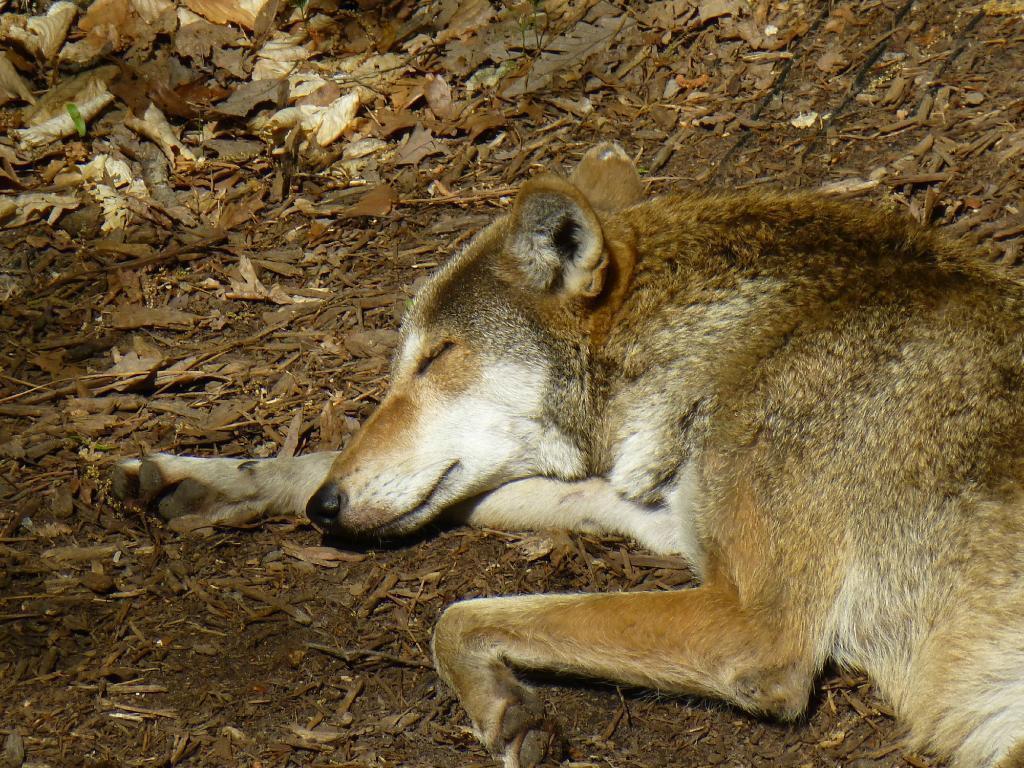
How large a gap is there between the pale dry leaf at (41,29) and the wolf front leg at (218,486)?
406cm

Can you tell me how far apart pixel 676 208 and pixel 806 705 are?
2.30m

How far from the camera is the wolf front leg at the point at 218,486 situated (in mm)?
5219

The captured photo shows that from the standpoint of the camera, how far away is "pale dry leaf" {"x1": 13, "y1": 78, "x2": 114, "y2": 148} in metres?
7.37

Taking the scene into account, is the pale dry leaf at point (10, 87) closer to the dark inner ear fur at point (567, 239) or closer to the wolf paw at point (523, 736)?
the dark inner ear fur at point (567, 239)

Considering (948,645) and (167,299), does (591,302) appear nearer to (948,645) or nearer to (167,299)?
(948,645)

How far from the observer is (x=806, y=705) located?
416 cm

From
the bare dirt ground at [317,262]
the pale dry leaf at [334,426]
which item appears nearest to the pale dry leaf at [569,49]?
the bare dirt ground at [317,262]

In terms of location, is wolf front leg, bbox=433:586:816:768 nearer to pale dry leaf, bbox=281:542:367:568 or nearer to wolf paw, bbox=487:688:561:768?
wolf paw, bbox=487:688:561:768

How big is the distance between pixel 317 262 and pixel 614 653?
3.58 metres

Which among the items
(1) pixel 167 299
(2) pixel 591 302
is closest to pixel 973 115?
(2) pixel 591 302

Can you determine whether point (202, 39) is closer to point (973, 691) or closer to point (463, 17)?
point (463, 17)

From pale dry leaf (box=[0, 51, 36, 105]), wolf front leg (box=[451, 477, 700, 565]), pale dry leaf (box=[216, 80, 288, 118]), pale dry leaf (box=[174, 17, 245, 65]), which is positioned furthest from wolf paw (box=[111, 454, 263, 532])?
pale dry leaf (box=[174, 17, 245, 65])

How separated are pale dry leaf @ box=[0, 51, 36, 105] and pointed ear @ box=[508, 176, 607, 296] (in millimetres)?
4744

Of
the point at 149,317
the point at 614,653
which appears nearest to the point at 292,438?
the point at 149,317
